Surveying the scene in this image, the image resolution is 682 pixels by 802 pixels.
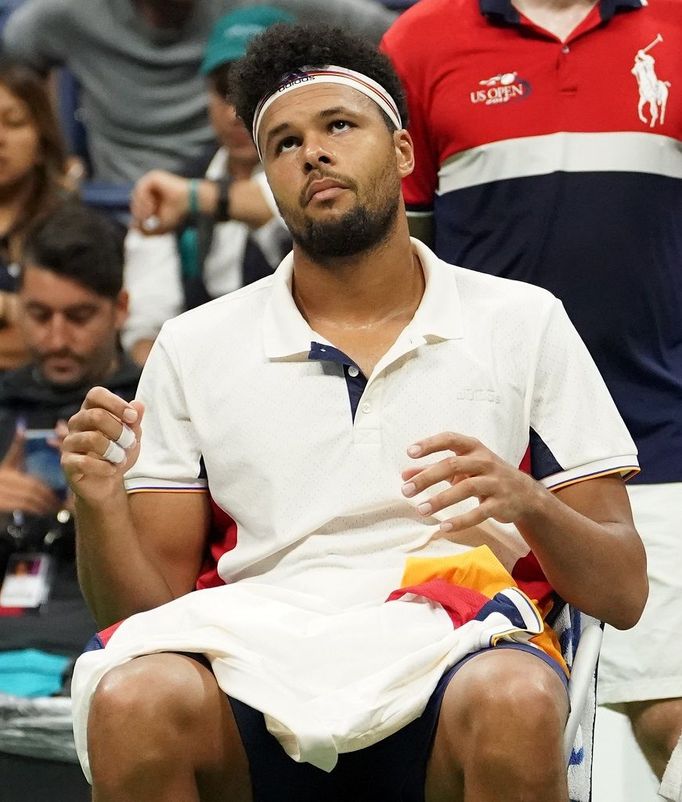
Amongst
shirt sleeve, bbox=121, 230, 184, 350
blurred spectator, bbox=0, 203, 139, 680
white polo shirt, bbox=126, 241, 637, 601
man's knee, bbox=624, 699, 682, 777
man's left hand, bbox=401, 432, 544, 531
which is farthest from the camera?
shirt sleeve, bbox=121, 230, 184, 350

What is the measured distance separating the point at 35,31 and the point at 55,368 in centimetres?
167

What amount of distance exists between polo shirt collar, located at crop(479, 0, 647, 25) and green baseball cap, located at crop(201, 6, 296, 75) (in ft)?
4.19

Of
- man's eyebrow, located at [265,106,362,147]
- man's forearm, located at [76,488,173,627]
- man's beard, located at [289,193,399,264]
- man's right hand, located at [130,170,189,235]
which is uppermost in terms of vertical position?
man's eyebrow, located at [265,106,362,147]

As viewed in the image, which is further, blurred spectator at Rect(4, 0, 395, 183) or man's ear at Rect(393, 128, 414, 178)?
blurred spectator at Rect(4, 0, 395, 183)

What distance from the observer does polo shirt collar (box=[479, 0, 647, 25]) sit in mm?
2867

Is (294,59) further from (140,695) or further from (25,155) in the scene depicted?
(25,155)

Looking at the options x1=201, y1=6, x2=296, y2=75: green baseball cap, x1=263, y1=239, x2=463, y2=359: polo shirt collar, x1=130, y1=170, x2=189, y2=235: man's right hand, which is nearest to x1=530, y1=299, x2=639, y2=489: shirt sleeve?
x1=263, y1=239, x2=463, y2=359: polo shirt collar

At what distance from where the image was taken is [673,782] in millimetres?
2721

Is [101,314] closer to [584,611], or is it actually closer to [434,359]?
[434,359]

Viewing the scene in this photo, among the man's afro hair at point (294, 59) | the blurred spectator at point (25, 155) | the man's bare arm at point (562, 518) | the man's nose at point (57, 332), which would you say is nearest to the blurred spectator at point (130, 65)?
the blurred spectator at point (25, 155)

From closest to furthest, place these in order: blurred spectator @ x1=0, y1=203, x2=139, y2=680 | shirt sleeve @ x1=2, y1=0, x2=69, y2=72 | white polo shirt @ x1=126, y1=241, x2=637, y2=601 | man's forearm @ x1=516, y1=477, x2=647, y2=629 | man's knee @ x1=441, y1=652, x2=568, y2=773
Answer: man's knee @ x1=441, y1=652, x2=568, y2=773 → man's forearm @ x1=516, y1=477, x2=647, y2=629 → white polo shirt @ x1=126, y1=241, x2=637, y2=601 → blurred spectator @ x1=0, y1=203, x2=139, y2=680 → shirt sleeve @ x1=2, y1=0, x2=69, y2=72

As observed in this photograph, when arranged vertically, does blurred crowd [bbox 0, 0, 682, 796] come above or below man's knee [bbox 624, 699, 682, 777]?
above

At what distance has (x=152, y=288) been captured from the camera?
4.15 m

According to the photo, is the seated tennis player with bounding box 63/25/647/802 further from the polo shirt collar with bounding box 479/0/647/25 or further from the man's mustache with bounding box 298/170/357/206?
the polo shirt collar with bounding box 479/0/647/25
